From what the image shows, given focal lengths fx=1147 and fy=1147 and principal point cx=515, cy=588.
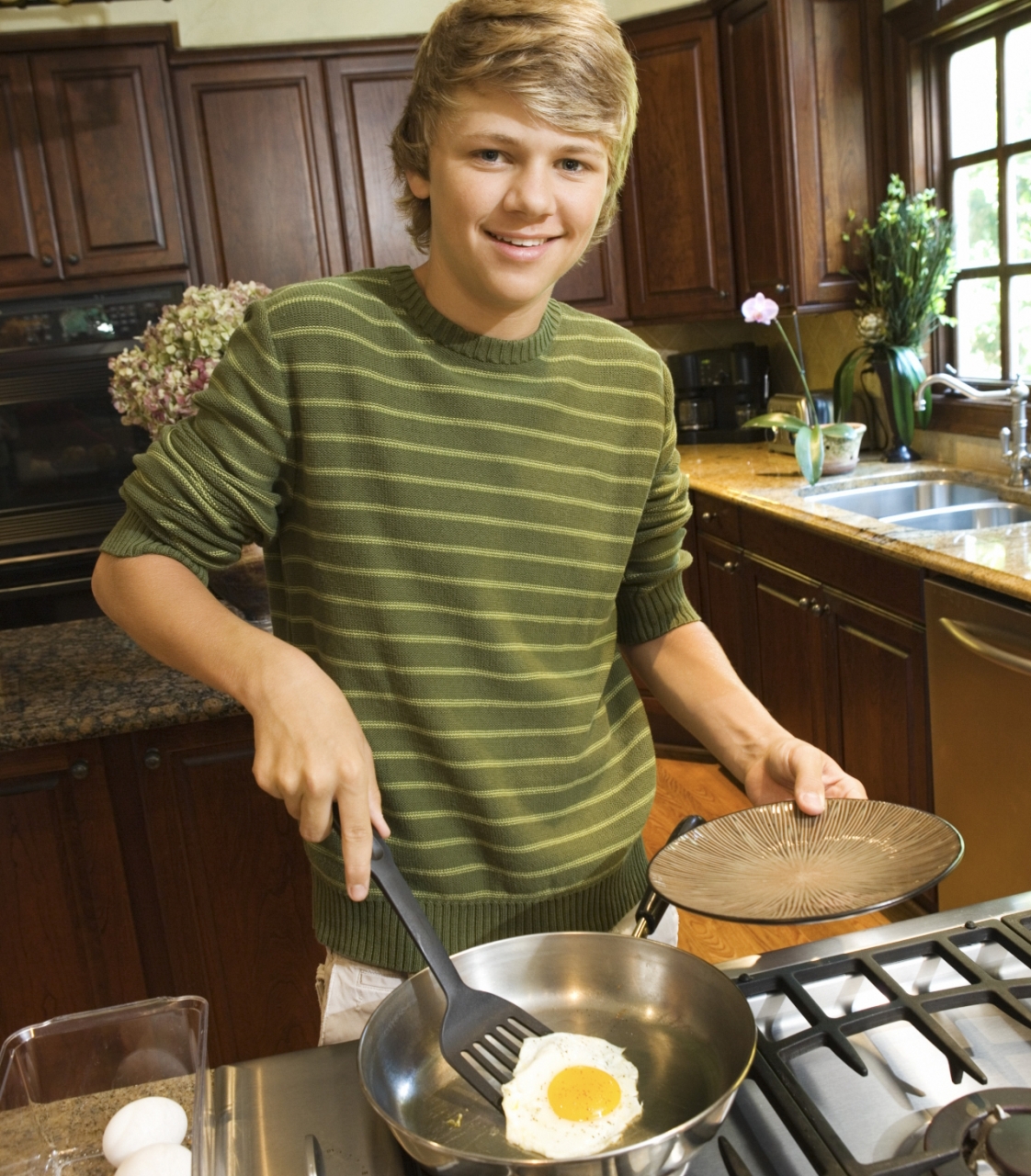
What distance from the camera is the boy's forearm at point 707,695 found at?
108cm

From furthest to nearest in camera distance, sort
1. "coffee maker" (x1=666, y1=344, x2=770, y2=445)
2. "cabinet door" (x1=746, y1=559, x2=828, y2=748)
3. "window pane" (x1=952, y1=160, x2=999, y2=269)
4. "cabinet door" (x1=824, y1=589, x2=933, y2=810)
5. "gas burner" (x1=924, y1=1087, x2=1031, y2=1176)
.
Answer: "coffee maker" (x1=666, y1=344, x2=770, y2=445), "window pane" (x1=952, y1=160, x2=999, y2=269), "cabinet door" (x1=746, y1=559, x2=828, y2=748), "cabinet door" (x1=824, y1=589, x2=933, y2=810), "gas burner" (x1=924, y1=1087, x2=1031, y2=1176)

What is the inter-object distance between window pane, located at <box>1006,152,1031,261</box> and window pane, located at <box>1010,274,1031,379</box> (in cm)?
7

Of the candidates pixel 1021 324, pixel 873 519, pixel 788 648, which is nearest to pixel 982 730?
pixel 873 519

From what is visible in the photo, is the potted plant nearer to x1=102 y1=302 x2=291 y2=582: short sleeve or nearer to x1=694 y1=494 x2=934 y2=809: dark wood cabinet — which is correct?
x1=694 y1=494 x2=934 y2=809: dark wood cabinet

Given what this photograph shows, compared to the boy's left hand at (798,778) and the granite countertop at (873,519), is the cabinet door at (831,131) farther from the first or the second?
the boy's left hand at (798,778)

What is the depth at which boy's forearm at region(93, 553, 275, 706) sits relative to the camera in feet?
2.83

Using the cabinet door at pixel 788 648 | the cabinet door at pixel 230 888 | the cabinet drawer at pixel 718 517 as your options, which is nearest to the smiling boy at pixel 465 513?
the cabinet door at pixel 230 888

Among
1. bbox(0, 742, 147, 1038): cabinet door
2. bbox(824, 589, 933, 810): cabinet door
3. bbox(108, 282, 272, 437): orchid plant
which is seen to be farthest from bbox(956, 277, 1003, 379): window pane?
bbox(0, 742, 147, 1038): cabinet door

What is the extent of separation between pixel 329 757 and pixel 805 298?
10.2ft

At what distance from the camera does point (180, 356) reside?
75.9 inches

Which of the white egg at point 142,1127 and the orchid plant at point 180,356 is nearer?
the white egg at point 142,1127

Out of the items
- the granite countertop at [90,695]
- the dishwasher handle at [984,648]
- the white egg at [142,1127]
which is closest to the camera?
the white egg at [142,1127]

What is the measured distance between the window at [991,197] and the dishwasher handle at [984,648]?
1.28 meters

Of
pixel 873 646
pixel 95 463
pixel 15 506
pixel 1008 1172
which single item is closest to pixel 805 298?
pixel 873 646
